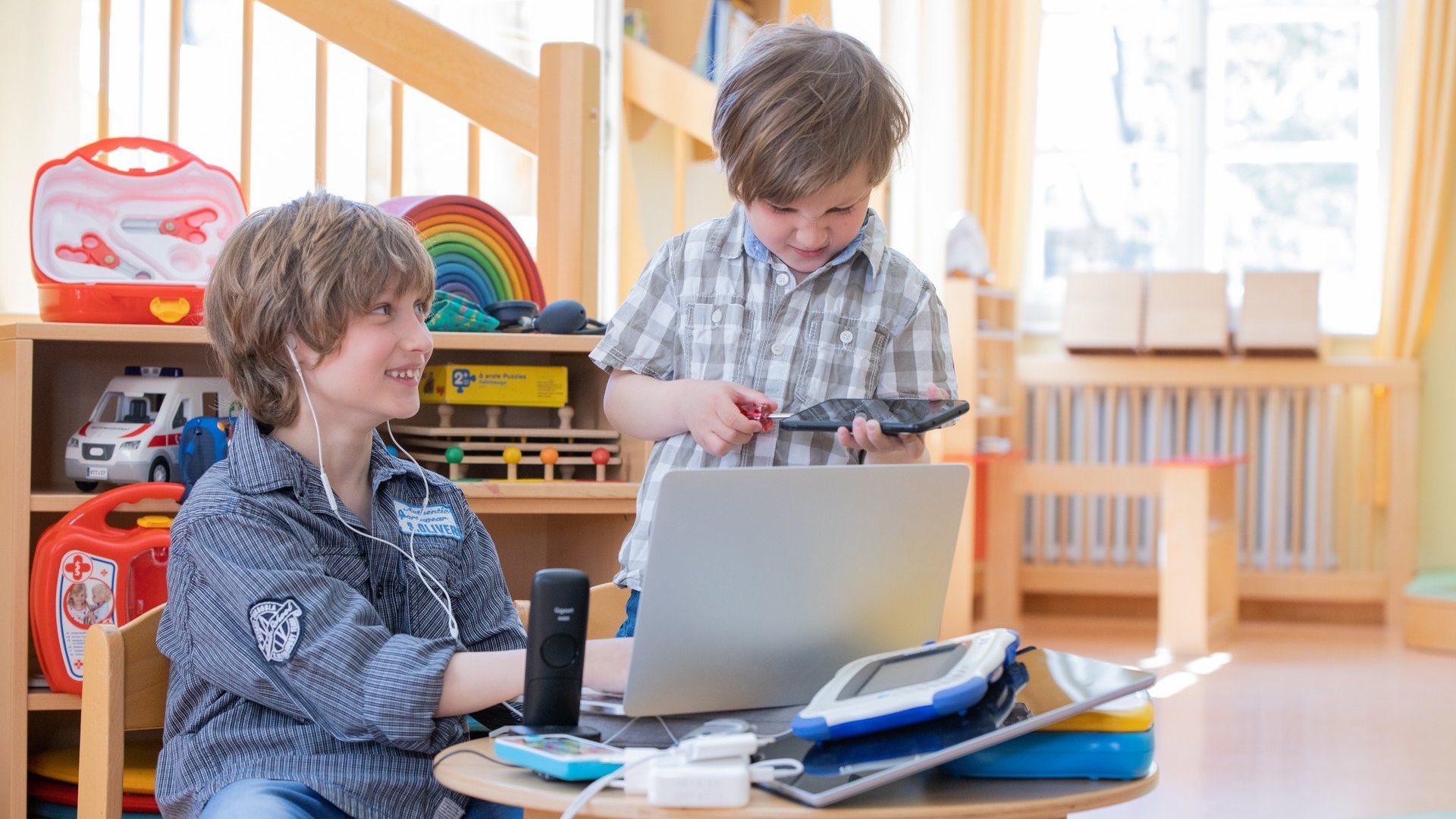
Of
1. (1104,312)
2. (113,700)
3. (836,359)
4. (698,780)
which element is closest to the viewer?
(698,780)

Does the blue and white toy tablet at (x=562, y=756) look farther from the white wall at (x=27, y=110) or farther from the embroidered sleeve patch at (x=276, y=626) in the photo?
the white wall at (x=27, y=110)

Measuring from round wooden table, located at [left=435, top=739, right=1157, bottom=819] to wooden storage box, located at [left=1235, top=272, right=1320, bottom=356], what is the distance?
413 centimetres

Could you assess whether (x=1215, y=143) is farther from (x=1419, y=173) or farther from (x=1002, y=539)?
(x=1002, y=539)

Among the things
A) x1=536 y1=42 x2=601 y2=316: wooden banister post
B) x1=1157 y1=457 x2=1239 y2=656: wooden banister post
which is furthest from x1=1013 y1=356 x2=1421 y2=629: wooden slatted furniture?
x1=536 y1=42 x2=601 y2=316: wooden banister post

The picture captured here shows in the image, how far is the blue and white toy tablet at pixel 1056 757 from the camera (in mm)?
890

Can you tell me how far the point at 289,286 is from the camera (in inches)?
49.6

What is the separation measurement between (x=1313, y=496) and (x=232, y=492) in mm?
4526

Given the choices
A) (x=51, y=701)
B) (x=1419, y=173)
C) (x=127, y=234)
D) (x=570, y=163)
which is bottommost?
(x=51, y=701)

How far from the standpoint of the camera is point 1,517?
6.00 ft

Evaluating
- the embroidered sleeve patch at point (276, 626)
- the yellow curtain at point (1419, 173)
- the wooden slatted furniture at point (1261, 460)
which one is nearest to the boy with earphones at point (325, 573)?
the embroidered sleeve patch at point (276, 626)

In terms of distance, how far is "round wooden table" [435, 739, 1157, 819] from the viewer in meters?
0.82

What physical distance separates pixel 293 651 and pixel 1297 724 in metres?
2.93

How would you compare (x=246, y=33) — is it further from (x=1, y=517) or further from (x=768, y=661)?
(x=768, y=661)

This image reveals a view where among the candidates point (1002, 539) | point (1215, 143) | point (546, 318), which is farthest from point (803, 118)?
point (1215, 143)
